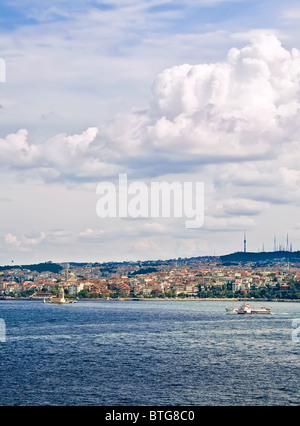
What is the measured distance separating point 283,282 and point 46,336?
124214mm

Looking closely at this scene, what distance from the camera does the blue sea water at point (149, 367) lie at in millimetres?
33219

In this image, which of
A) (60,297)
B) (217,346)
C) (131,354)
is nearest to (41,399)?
(131,354)

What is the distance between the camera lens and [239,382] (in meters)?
37.1

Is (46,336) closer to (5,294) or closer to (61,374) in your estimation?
(61,374)

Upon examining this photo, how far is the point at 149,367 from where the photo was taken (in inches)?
1663

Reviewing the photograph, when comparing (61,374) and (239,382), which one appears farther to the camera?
(61,374)

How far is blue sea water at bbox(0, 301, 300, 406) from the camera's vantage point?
3322 centimetres

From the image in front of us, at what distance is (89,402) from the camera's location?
31.9 metres
